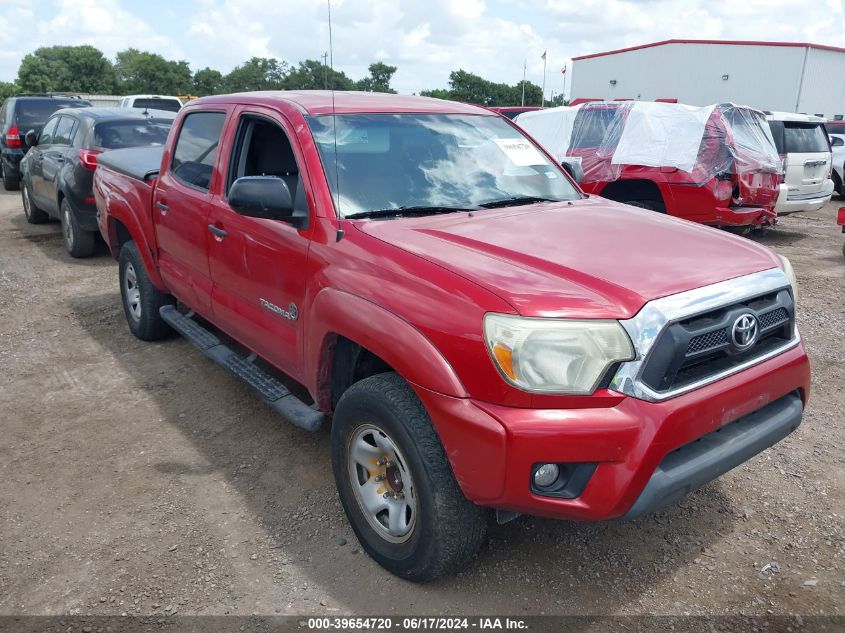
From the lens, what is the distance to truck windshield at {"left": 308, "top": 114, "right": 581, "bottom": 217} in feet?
10.6

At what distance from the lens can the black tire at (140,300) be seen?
205 inches

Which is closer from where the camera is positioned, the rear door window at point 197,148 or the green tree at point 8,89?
the rear door window at point 197,148

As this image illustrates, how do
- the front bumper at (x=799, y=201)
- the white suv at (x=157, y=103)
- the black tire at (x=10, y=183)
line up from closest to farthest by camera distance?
the front bumper at (x=799, y=201) < the black tire at (x=10, y=183) < the white suv at (x=157, y=103)

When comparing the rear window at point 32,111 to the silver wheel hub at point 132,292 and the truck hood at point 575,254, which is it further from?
the truck hood at point 575,254

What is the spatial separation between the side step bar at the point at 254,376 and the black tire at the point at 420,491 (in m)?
0.50

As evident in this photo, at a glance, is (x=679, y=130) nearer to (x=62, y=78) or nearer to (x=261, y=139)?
(x=261, y=139)

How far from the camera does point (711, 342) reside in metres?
2.44

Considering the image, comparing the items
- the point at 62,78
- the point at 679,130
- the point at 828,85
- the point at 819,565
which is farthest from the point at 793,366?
the point at 62,78

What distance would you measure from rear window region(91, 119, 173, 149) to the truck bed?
2554 mm

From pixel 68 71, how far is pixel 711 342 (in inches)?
3085

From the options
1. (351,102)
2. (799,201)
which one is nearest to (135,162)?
(351,102)

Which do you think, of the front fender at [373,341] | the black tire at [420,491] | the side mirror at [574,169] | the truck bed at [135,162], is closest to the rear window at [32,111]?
the truck bed at [135,162]

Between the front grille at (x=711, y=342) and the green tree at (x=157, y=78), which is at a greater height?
the green tree at (x=157, y=78)

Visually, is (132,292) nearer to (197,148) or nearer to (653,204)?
(197,148)
